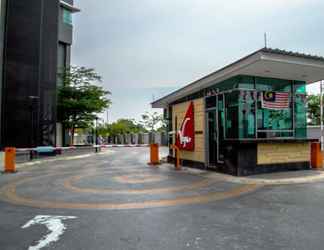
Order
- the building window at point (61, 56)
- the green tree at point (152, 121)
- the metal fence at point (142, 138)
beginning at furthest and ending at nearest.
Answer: the green tree at point (152, 121), the metal fence at point (142, 138), the building window at point (61, 56)

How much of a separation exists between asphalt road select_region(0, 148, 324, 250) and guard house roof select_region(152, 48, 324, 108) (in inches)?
140

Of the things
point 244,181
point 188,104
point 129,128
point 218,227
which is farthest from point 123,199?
point 129,128

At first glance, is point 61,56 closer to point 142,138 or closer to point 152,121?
point 142,138

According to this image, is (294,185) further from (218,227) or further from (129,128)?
(129,128)

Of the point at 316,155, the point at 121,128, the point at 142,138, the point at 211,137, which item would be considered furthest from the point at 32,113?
the point at 121,128

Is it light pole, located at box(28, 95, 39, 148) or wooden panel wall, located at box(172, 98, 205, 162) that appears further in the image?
light pole, located at box(28, 95, 39, 148)

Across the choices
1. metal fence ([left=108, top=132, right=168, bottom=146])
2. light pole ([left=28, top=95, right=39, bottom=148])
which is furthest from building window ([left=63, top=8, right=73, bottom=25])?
metal fence ([left=108, top=132, right=168, bottom=146])

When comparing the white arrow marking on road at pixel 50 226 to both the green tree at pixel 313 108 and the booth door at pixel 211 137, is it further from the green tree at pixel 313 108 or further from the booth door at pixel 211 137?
the green tree at pixel 313 108

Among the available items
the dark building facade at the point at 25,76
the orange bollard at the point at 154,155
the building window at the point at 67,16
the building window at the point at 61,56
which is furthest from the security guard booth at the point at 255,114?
the building window at the point at 67,16

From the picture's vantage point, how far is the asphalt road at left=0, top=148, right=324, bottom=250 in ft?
11.1

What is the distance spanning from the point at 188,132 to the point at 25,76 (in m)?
12.7

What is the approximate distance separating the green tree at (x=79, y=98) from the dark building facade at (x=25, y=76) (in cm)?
358

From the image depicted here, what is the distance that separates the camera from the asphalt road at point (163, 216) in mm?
3389

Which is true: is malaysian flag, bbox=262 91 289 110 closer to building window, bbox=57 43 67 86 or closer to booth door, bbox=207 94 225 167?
booth door, bbox=207 94 225 167
